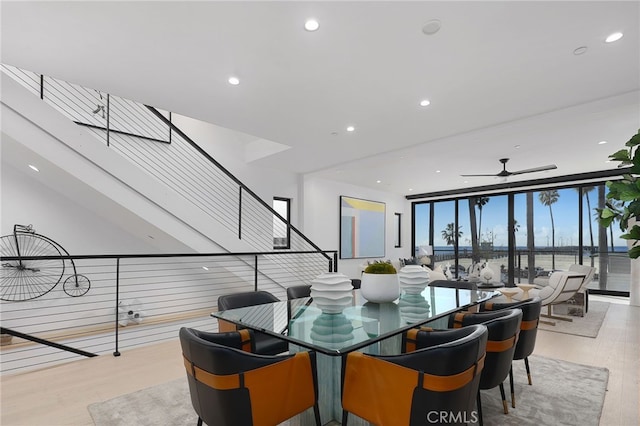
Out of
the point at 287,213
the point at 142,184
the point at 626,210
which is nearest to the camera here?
the point at 626,210

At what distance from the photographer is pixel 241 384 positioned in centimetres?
150

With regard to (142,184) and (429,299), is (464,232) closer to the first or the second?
(429,299)

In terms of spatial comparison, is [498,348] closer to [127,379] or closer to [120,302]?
[127,379]

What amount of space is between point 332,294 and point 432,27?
82.5 inches

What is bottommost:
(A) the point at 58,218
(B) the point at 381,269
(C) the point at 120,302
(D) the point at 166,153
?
(C) the point at 120,302

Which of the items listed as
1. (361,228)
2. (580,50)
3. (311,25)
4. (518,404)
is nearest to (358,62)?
(311,25)

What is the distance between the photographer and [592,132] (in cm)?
475

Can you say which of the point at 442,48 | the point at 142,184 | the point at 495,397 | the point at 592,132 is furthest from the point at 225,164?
the point at 592,132

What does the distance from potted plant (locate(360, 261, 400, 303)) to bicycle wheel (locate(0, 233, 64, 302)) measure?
4.60m

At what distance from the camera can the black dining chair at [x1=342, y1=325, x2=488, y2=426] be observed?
4.73 feet

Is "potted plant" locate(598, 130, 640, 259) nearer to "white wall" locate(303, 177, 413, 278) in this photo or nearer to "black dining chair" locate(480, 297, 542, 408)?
"black dining chair" locate(480, 297, 542, 408)

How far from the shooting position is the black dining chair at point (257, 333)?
2.56 m

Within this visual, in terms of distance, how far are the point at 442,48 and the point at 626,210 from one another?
173 centimetres

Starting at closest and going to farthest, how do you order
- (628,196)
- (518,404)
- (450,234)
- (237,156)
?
1. (628,196)
2. (518,404)
3. (237,156)
4. (450,234)
